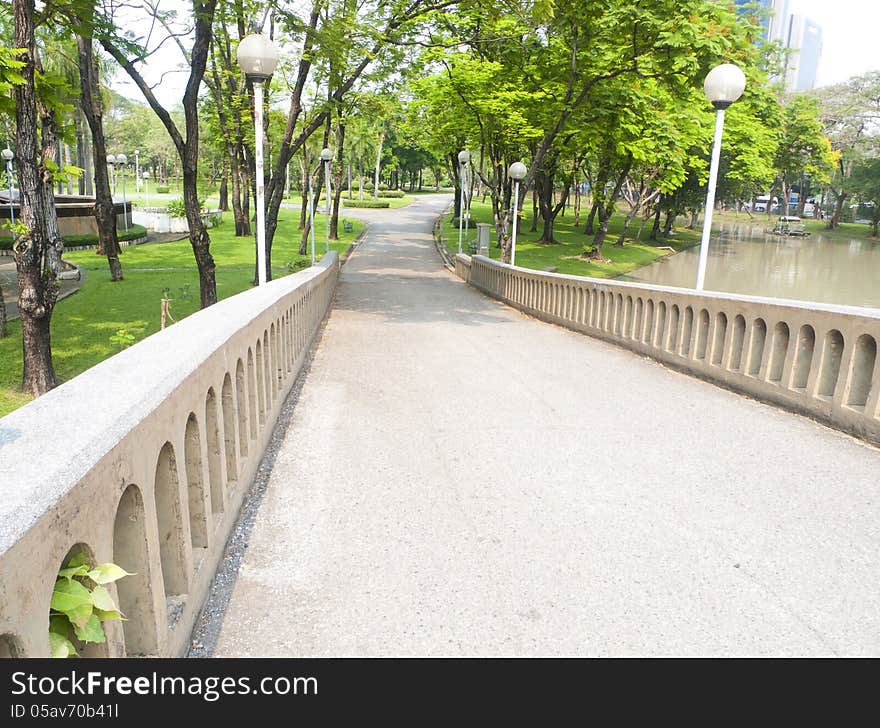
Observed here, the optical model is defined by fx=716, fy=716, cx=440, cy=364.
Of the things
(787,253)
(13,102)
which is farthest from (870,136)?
(13,102)

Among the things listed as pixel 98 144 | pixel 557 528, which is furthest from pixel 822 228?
pixel 557 528

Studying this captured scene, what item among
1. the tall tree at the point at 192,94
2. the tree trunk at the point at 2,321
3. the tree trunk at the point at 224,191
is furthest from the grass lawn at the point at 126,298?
the tree trunk at the point at 224,191

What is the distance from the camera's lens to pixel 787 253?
50.2 m

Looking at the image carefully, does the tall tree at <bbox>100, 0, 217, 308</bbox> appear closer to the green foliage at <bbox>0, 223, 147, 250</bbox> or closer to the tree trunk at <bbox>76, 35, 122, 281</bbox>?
the tree trunk at <bbox>76, 35, 122, 281</bbox>

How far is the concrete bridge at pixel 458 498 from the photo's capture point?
8.34 ft

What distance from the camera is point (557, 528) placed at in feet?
14.3

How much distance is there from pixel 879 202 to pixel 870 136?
32.6 feet

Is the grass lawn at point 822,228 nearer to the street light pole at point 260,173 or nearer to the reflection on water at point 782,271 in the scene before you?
the reflection on water at point 782,271

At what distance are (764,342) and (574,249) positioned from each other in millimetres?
33203

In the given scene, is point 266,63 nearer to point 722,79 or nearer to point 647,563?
point 722,79

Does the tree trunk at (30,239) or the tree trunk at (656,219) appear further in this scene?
the tree trunk at (656,219)

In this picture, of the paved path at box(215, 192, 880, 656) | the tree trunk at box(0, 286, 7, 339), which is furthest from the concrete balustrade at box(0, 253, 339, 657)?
the tree trunk at box(0, 286, 7, 339)

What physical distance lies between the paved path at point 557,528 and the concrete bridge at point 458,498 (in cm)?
2

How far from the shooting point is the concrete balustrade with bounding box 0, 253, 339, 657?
1.79 m
